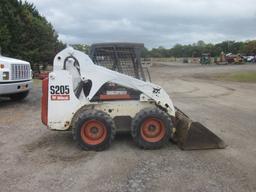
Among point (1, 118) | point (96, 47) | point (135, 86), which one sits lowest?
point (1, 118)

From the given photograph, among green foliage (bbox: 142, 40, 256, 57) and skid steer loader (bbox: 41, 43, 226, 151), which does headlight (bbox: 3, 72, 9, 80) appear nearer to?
skid steer loader (bbox: 41, 43, 226, 151)

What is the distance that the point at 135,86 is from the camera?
7.84m

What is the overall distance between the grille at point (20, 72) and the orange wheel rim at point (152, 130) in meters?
6.64

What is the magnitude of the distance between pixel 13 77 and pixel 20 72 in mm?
517

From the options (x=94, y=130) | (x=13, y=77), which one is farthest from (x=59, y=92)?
(x=13, y=77)

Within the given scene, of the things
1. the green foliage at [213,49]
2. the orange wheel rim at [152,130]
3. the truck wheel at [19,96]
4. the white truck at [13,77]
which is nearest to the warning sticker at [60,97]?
the orange wheel rim at [152,130]

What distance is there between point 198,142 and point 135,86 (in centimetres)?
151

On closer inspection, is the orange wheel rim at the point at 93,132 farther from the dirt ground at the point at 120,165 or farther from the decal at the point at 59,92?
the decal at the point at 59,92

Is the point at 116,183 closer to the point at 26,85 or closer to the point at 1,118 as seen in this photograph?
the point at 1,118

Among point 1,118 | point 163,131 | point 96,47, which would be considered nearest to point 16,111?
point 1,118

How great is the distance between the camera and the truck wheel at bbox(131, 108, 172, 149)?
7.55 meters

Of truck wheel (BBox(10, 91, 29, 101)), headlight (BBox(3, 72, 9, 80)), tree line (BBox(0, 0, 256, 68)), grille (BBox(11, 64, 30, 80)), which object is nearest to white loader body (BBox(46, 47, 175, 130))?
headlight (BBox(3, 72, 9, 80))

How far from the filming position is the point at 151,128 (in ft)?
25.0

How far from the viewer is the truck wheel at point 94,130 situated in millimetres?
7480
